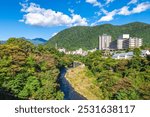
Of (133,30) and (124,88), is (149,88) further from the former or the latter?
(133,30)

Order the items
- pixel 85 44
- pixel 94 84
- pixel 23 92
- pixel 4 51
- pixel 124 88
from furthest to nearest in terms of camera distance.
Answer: pixel 85 44 → pixel 94 84 → pixel 4 51 → pixel 124 88 → pixel 23 92

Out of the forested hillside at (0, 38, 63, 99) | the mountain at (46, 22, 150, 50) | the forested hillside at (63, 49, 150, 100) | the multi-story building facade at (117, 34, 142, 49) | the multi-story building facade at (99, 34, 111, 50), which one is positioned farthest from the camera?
the mountain at (46, 22, 150, 50)

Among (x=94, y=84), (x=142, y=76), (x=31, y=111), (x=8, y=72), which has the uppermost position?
(x=31, y=111)

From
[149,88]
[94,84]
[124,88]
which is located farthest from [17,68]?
[94,84]

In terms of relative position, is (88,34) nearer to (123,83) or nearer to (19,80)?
(123,83)

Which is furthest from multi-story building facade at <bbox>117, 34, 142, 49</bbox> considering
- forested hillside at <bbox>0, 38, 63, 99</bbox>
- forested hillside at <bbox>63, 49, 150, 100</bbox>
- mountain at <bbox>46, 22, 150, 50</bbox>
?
forested hillside at <bbox>0, 38, 63, 99</bbox>

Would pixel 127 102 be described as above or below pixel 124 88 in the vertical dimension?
above

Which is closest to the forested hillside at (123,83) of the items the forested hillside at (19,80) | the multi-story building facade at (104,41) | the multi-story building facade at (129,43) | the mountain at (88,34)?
the forested hillside at (19,80)

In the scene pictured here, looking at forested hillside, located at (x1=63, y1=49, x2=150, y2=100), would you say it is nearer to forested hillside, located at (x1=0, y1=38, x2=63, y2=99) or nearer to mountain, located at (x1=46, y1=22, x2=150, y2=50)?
forested hillside, located at (x1=0, y1=38, x2=63, y2=99)
